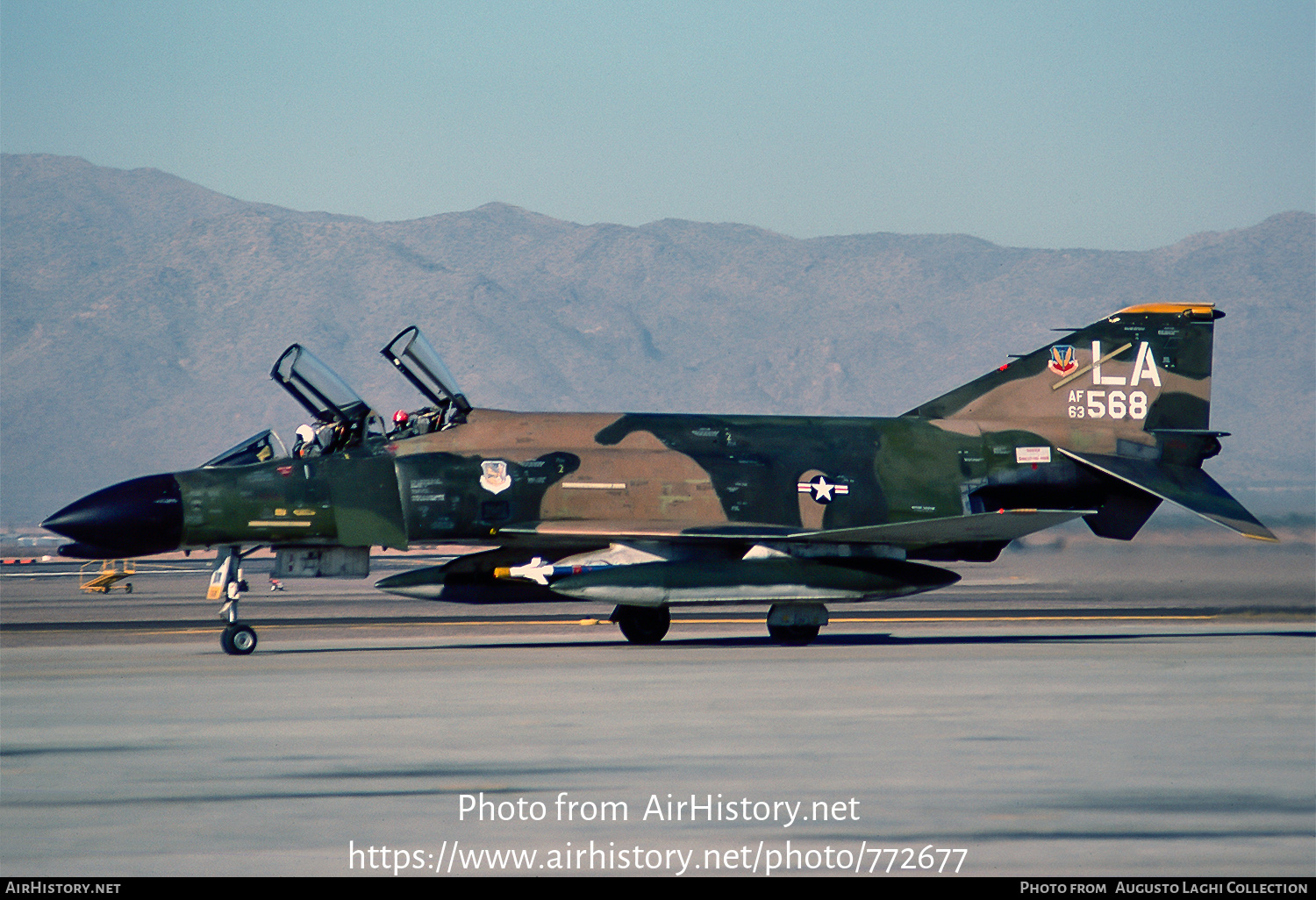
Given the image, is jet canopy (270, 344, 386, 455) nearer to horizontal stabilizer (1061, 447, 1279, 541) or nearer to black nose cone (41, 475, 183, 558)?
black nose cone (41, 475, 183, 558)

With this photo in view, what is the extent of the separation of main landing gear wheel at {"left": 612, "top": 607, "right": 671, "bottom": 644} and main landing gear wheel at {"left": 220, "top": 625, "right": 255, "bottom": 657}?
4629mm

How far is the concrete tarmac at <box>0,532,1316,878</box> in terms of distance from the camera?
6891 mm

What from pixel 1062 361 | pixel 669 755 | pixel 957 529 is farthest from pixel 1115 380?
pixel 669 755

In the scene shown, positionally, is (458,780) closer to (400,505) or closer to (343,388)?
(400,505)

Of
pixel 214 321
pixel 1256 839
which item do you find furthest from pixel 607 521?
pixel 214 321

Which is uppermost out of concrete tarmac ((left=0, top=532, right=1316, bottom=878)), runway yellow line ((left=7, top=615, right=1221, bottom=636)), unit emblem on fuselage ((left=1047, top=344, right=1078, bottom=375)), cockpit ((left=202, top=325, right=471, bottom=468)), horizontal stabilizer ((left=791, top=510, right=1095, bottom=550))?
unit emblem on fuselage ((left=1047, top=344, right=1078, bottom=375))

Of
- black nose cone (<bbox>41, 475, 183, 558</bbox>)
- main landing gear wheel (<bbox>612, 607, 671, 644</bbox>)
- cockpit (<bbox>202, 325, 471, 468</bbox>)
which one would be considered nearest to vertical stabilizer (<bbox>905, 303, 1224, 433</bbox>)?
main landing gear wheel (<bbox>612, 607, 671, 644</bbox>)

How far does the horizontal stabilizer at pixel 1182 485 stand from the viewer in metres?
18.9

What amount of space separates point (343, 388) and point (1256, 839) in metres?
13.8

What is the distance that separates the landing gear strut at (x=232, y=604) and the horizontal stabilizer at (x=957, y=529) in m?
6.74

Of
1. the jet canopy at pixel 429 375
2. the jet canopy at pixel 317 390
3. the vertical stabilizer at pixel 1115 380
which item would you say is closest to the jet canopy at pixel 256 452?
the jet canopy at pixel 317 390

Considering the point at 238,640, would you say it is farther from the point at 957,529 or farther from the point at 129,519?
the point at 957,529

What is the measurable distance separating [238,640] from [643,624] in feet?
16.6

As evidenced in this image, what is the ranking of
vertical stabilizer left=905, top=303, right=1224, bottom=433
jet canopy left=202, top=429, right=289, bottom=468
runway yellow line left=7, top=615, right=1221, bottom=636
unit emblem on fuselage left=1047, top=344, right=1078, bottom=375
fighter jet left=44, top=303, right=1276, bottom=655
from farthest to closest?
runway yellow line left=7, top=615, right=1221, bottom=636 → unit emblem on fuselage left=1047, top=344, right=1078, bottom=375 → vertical stabilizer left=905, top=303, right=1224, bottom=433 → jet canopy left=202, top=429, right=289, bottom=468 → fighter jet left=44, top=303, right=1276, bottom=655
